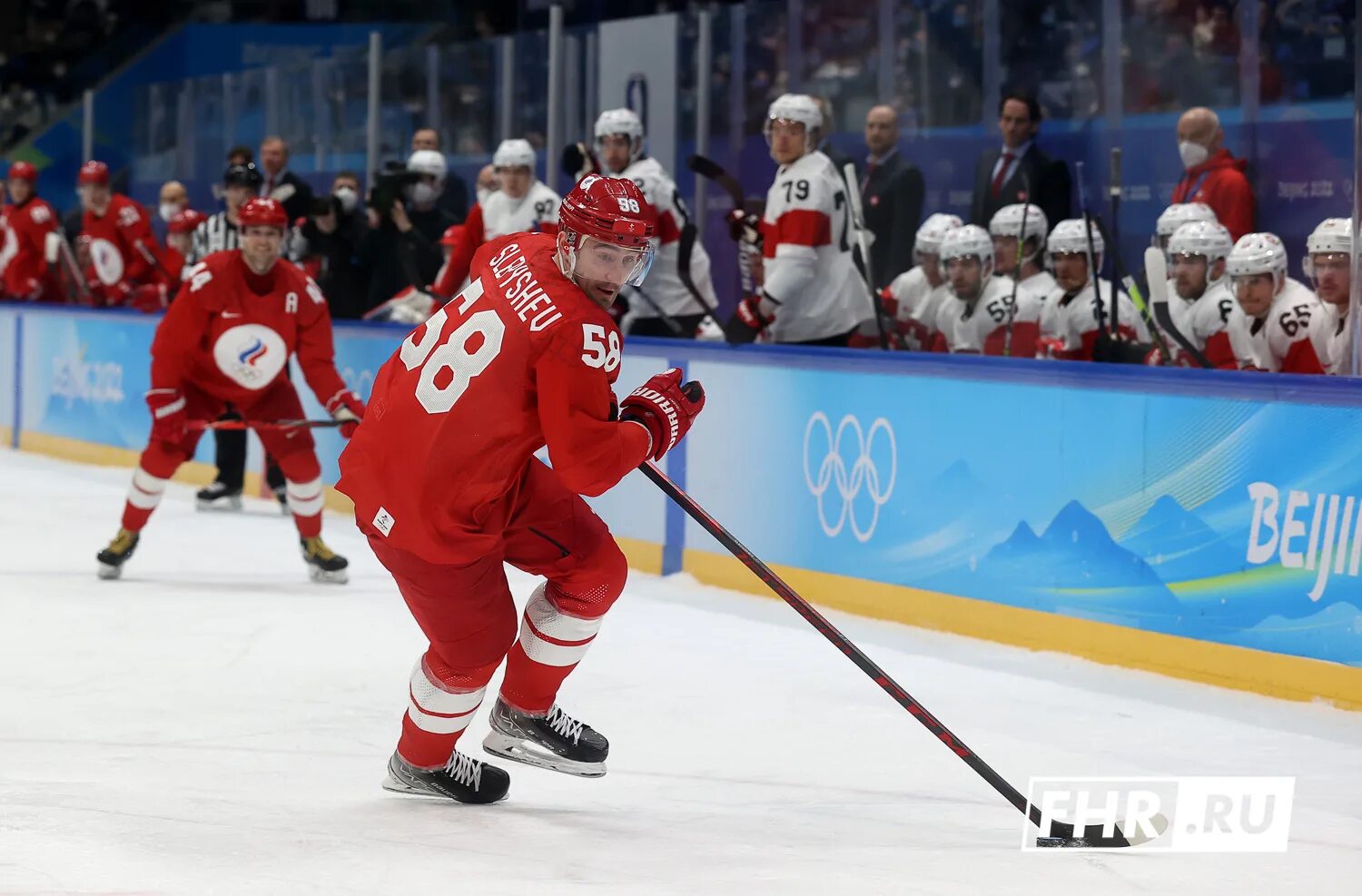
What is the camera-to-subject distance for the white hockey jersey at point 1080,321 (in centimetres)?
677

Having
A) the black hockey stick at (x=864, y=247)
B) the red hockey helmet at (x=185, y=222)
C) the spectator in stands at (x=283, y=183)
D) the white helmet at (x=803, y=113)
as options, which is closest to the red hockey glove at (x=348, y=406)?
the white helmet at (x=803, y=113)

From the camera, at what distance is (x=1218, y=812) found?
13.5 feet

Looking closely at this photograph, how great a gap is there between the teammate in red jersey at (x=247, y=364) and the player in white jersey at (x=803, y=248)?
5.18 feet

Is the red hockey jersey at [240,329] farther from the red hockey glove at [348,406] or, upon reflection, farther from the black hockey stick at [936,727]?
the black hockey stick at [936,727]

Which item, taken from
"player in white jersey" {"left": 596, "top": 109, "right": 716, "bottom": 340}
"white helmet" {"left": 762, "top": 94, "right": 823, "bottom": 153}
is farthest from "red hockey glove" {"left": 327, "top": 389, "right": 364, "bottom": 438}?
"white helmet" {"left": 762, "top": 94, "right": 823, "bottom": 153}

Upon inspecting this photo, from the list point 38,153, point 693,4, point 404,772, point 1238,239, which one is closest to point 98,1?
point 38,153

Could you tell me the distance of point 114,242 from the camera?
40.7ft

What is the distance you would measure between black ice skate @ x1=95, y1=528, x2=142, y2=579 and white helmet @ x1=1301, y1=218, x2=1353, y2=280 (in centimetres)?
426

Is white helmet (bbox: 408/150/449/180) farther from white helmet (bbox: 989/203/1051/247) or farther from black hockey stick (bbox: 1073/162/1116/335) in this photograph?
black hockey stick (bbox: 1073/162/1116/335)

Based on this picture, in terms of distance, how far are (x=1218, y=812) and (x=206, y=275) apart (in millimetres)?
4421

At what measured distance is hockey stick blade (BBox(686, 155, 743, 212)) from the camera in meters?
7.95

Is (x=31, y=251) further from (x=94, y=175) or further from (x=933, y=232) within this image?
(x=933, y=232)

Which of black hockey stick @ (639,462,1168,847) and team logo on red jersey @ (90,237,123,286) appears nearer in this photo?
black hockey stick @ (639,462,1168,847)

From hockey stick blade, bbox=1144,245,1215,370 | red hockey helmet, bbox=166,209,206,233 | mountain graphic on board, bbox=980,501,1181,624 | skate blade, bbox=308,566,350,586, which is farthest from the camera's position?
red hockey helmet, bbox=166,209,206,233
